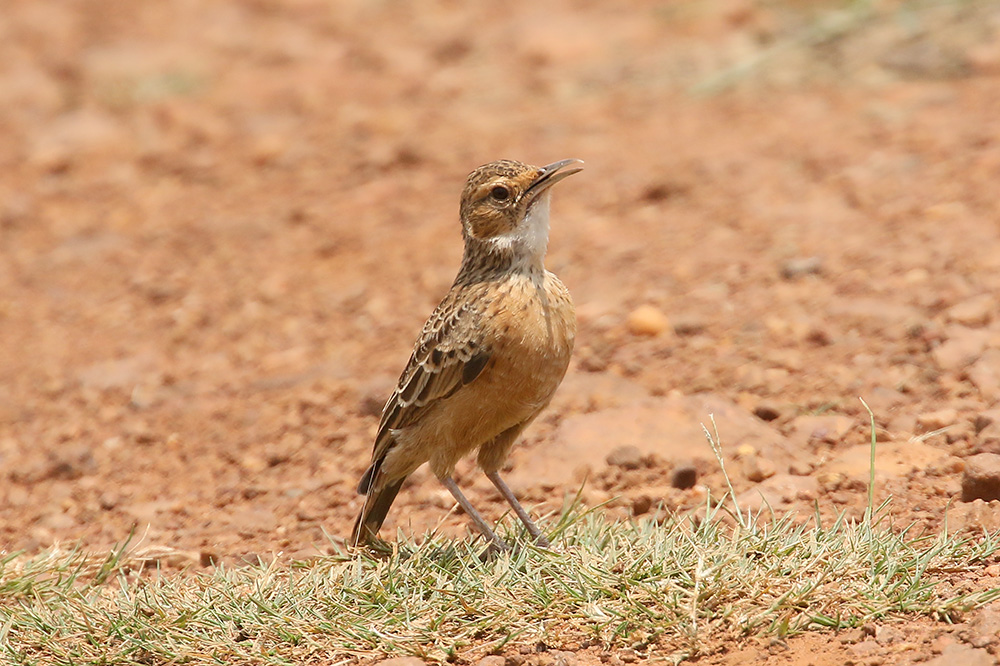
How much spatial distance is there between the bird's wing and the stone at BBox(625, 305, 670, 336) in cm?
190

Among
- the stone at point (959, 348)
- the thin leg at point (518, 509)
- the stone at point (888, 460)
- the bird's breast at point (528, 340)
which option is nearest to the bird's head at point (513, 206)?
the bird's breast at point (528, 340)

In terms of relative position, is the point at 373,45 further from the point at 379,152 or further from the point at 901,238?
the point at 901,238

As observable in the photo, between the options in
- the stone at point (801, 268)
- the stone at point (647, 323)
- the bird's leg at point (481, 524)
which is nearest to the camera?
the bird's leg at point (481, 524)

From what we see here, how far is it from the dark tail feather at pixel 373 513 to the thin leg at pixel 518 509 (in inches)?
15.9

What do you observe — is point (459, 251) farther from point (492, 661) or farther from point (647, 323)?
point (492, 661)

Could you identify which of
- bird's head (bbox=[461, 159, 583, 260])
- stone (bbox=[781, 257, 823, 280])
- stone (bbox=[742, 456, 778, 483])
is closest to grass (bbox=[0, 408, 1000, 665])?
stone (bbox=[742, 456, 778, 483])

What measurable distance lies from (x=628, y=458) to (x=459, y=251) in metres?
3.19

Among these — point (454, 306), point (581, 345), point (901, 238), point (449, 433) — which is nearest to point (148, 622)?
point (449, 433)

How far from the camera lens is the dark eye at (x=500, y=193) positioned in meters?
5.49

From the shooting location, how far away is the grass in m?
4.32

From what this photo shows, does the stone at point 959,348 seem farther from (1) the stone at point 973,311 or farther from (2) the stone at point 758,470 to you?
(2) the stone at point 758,470

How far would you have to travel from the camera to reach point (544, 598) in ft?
14.9

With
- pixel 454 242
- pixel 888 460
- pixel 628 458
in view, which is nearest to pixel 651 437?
pixel 628 458

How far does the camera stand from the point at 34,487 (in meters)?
6.50
